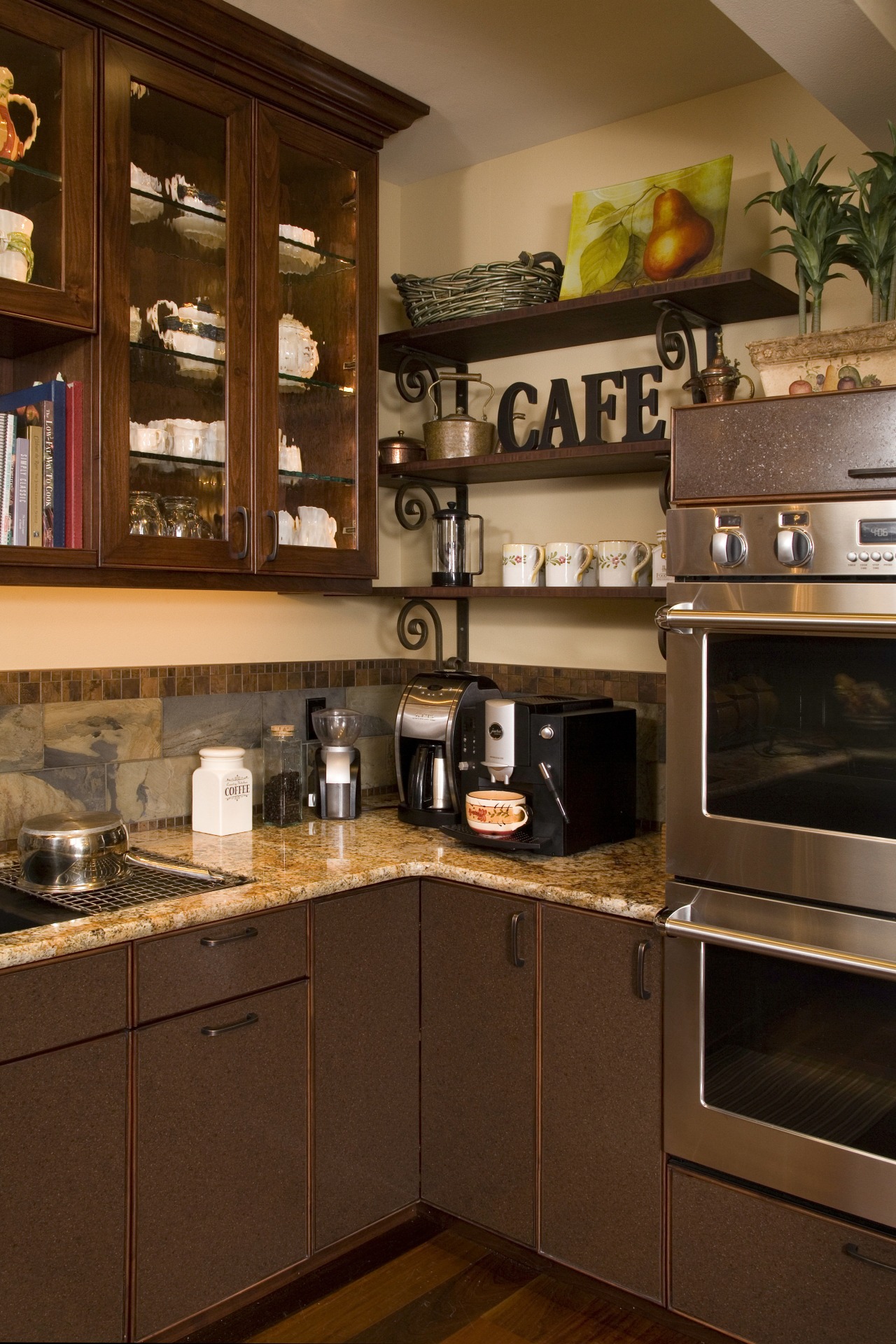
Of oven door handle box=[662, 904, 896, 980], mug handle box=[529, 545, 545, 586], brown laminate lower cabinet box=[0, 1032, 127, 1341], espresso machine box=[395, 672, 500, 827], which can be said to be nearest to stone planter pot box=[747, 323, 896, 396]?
mug handle box=[529, 545, 545, 586]

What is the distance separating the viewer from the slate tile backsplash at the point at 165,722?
244cm

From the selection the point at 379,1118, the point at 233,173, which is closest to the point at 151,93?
the point at 233,173

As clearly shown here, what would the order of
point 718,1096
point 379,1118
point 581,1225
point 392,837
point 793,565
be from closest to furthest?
1. point 793,565
2. point 718,1096
3. point 581,1225
4. point 379,1118
5. point 392,837

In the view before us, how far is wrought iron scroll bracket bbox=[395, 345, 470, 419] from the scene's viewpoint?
3.05 metres

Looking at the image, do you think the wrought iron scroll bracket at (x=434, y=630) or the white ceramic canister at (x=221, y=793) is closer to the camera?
the white ceramic canister at (x=221, y=793)

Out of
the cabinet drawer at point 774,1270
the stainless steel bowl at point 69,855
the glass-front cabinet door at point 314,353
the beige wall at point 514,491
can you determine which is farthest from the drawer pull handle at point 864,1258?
the glass-front cabinet door at point 314,353

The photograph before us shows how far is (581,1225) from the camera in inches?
86.4

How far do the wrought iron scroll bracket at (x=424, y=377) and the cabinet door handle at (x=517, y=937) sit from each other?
1.39 metres

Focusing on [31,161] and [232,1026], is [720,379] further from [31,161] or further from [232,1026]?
[232,1026]

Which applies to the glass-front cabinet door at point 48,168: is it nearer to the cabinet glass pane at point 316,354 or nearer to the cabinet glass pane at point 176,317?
the cabinet glass pane at point 176,317

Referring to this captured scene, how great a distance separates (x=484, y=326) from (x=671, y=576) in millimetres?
1046

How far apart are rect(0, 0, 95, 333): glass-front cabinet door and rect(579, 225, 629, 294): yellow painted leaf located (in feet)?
3.77

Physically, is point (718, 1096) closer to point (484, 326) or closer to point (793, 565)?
point (793, 565)

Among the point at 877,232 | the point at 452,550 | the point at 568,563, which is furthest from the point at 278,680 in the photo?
the point at 877,232
